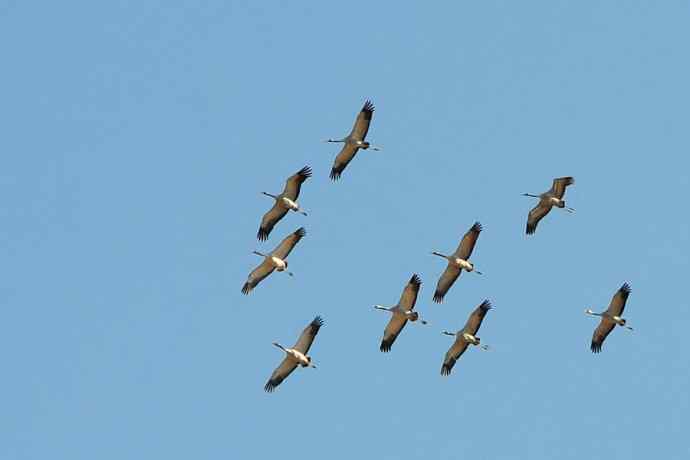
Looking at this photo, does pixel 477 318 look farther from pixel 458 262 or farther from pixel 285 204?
pixel 285 204

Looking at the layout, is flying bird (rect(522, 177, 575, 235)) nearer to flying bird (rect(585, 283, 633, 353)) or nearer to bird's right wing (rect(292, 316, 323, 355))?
flying bird (rect(585, 283, 633, 353))

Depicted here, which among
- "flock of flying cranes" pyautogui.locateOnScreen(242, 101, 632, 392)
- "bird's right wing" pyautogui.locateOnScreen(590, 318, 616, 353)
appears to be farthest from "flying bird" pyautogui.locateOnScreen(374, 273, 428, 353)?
"bird's right wing" pyautogui.locateOnScreen(590, 318, 616, 353)

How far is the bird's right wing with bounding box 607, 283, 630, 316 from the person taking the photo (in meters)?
70.7

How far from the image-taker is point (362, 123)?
232 feet

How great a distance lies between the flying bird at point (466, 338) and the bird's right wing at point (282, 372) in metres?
5.59

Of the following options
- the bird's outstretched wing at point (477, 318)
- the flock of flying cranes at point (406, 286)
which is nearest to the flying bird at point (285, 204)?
the flock of flying cranes at point (406, 286)

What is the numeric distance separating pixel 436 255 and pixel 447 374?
4120 mm

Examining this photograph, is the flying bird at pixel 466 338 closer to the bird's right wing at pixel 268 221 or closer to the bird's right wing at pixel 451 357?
the bird's right wing at pixel 451 357

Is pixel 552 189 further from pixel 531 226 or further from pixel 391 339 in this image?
pixel 391 339

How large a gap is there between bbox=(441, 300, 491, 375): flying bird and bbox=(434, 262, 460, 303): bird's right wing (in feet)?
4.23

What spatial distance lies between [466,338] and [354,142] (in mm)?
7591

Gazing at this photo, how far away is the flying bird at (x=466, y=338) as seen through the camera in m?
70.9

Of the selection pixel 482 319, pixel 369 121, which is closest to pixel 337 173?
pixel 369 121

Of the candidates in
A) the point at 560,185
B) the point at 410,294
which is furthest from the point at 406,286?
the point at 560,185
